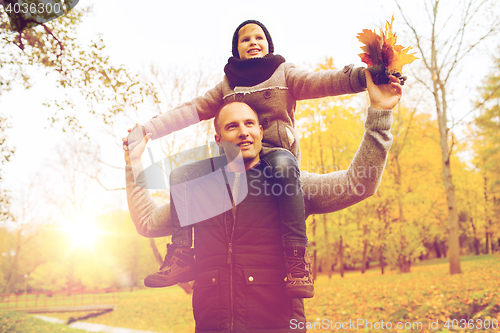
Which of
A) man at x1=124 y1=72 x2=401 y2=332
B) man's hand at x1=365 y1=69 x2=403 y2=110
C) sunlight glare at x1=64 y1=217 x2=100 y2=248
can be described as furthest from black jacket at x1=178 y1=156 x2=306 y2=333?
sunlight glare at x1=64 y1=217 x2=100 y2=248

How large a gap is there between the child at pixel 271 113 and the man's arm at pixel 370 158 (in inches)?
5.2

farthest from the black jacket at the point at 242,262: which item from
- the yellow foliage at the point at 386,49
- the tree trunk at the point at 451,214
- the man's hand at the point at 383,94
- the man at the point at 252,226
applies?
the tree trunk at the point at 451,214

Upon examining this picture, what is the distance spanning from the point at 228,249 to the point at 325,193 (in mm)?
661

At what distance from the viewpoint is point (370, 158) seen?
5.29 feet

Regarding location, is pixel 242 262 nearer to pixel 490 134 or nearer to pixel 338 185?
pixel 338 185

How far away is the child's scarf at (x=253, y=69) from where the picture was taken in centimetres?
200

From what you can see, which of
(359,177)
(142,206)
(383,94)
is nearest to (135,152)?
(142,206)

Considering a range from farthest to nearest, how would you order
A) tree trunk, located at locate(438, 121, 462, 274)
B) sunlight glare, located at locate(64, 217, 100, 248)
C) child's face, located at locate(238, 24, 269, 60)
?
1. sunlight glare, located at locate(64, 217, 100, 248)
2. tree trunk, located at locate(438, 121, 462, 274)
3. child's face, located at locate(238, 24, 269, 60)

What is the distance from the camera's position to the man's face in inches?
73.9

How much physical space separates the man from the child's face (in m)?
0.43

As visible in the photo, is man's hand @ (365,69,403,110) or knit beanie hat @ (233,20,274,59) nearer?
man's hand @ (365,69,403,110)

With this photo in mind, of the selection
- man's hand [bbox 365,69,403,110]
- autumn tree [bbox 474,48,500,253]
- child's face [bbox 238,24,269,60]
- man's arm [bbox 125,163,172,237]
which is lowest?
man's arm [bbox 125,163,172,237]

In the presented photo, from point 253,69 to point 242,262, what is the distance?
3.87 feet

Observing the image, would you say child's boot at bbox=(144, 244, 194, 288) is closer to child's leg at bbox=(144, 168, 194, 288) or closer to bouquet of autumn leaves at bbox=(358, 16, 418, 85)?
child's leg at bbox=(144, 168, 194, 288)
